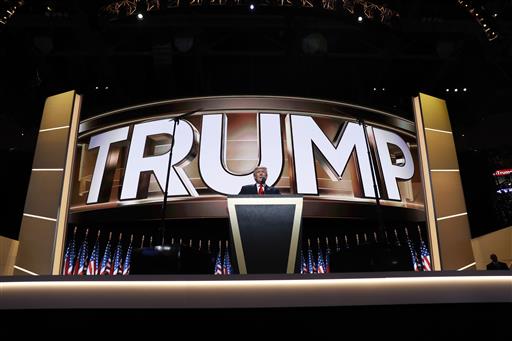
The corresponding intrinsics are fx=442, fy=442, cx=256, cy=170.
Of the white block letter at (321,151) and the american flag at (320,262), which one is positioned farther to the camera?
the american flag at (320,262)

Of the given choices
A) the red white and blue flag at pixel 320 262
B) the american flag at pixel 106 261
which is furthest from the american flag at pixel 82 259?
the red white and blue flag at pixel 320 262

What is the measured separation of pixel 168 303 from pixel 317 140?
19.0 feet

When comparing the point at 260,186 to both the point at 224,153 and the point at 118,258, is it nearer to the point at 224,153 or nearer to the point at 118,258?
the point at 224,153

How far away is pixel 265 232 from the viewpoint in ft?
10.2

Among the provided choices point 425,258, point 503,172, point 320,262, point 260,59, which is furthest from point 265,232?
point 503,172

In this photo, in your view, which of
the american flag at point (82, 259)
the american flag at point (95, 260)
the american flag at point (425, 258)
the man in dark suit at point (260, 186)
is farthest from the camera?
the american flag at point (95, 260)

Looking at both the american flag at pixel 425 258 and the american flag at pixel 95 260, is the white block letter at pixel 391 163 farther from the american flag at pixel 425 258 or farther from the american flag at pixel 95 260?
the american flag at pixel 95 260

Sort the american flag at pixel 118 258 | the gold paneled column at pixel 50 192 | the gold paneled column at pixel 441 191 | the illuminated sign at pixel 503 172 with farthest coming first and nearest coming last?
the illuminated sign at pixel 503 172, the american flag at pixel 118 258, the gold paneled column at pixel 441 191, the gold paneled column at pixel 50 192

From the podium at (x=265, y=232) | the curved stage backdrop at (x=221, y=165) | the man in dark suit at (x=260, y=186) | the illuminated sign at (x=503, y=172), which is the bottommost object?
the podium at (x=265, y=232)

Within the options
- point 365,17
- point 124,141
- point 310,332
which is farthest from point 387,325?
point 124,141

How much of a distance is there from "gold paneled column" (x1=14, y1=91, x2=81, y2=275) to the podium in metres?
4.20

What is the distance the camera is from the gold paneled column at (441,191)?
6707mm

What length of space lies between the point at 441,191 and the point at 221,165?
349cm

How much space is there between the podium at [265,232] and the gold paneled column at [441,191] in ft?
14.3
